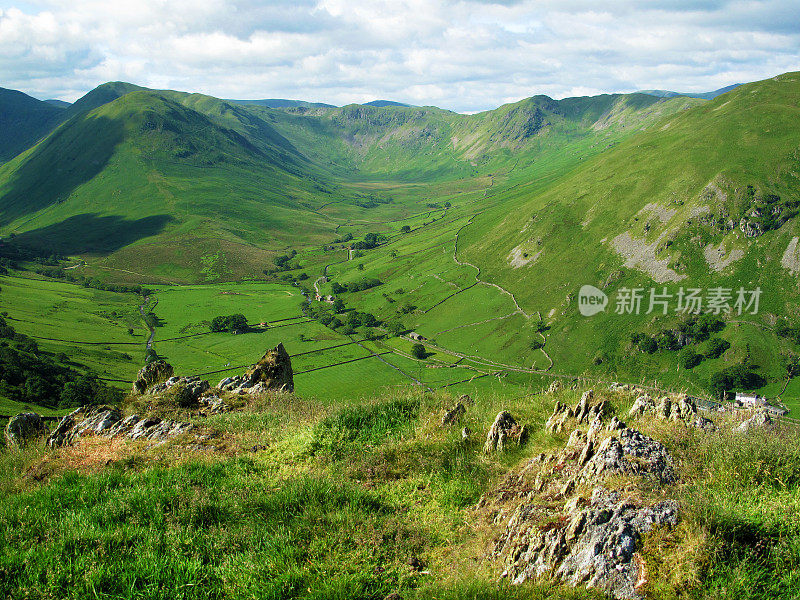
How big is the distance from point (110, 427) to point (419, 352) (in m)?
147

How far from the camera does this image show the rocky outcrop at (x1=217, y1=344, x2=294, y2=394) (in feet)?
74.2

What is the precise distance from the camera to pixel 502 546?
7.81 meters

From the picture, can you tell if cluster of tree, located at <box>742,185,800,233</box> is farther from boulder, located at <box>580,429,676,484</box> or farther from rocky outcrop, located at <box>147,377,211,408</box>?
boulder, located at <box>580,429,676,484</box>

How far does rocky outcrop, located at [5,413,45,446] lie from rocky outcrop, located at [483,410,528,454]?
15264 millimetres

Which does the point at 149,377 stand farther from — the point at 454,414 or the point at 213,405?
the point at 454,414

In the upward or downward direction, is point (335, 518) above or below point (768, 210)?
below

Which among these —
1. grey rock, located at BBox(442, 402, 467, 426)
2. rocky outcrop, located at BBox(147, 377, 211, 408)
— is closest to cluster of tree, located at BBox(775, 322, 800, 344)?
grey rock, located at BBox(442, 402, 467, 426)

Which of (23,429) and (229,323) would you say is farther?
(229,323)

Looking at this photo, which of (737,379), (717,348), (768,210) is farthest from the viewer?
(768,210)

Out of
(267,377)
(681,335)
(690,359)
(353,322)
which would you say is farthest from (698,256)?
(267,377)

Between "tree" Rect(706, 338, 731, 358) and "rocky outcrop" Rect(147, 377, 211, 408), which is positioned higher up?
"rocky outcrop" Rect(147, 377, 211, 408)

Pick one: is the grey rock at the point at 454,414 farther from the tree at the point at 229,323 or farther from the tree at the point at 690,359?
the tree at the point at 229,323

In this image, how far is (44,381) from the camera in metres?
100

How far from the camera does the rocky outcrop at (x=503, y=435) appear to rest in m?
11.5
